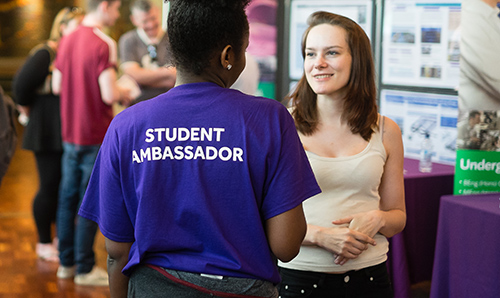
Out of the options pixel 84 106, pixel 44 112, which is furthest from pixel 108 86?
pixel 44 112

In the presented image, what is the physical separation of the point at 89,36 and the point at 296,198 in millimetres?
2795

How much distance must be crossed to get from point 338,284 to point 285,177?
64 centimetres

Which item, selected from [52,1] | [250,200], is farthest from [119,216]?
[52,1]

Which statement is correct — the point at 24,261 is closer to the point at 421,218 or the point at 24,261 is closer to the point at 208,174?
the point at 421,218

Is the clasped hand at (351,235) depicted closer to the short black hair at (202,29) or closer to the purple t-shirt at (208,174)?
the purple t-shirt at (208,174)

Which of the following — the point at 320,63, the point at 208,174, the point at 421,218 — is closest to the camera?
the point at 208,174

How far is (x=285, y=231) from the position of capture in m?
1.10

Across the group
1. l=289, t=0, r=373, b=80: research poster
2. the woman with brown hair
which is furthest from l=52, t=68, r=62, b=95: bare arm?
the woman with brown hair

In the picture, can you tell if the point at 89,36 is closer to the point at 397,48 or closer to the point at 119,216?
the point at 397,48

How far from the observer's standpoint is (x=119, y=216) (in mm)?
1138

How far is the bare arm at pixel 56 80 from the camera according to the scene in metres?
3.74

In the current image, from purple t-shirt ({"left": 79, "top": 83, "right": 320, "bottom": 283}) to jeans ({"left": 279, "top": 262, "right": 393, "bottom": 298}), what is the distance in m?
0.53

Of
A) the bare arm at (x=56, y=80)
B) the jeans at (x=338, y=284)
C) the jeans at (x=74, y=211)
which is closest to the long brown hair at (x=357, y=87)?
the jeans at (x=338, y=284)

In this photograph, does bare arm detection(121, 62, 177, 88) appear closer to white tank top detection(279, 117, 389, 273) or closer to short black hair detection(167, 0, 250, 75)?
white tank top detection(279, 117, 389, 273)
